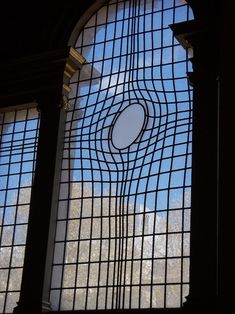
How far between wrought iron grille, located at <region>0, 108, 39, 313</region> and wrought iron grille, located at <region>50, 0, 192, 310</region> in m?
0.83

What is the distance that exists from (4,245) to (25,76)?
3313mm

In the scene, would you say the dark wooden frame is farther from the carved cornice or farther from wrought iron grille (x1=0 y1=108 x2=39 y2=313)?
wrought iron grille (x1=0 y1=108 x2=39 y2=313)

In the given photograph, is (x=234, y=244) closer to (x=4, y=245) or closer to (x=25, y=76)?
(x=4, y=245)

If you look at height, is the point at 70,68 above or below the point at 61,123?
above

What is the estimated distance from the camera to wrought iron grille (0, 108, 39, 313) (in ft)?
40.3

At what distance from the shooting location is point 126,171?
1176cm

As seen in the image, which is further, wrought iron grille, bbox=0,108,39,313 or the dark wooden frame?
wrought iron grille, bbox=0,108,39,313

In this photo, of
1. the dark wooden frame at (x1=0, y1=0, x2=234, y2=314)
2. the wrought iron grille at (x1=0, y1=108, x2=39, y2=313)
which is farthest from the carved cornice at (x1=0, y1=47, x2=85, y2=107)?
the wrought iron grille at (x1=0, y1=108, x2=39, y2=313)

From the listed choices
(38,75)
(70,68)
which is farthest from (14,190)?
(70,68)

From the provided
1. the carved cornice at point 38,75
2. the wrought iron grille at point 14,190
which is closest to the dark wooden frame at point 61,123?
the carved cornice at point 38,75

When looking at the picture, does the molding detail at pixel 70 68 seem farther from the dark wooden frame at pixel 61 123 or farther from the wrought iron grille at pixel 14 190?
the wrought iron grille at pixel 14 190

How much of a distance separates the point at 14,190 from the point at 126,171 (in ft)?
8.07

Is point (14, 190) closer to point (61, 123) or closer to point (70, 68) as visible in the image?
point (61, 123)

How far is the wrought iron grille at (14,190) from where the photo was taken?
1228 centimetres
